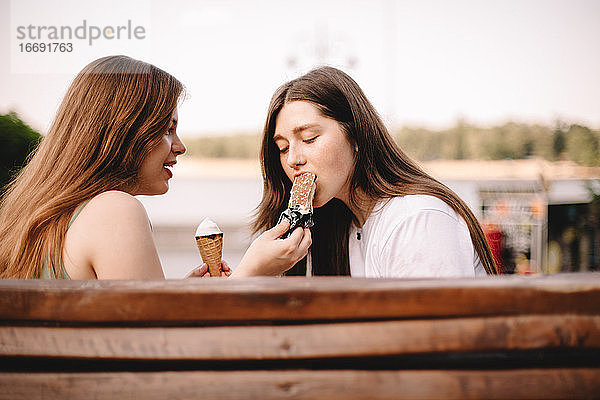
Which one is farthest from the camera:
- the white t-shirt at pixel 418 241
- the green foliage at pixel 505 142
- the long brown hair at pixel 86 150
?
the green foliage at pixel 505 142

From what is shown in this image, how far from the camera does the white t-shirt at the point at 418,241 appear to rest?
6.72 feet

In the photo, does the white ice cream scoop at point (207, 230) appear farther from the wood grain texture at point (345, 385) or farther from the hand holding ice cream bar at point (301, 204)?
the wood grain texture at point (345, 385)

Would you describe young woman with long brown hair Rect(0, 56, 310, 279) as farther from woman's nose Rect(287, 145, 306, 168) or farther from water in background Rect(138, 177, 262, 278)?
water in background Rect(138, 177, 262, 278)

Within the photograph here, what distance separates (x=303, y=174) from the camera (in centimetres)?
243

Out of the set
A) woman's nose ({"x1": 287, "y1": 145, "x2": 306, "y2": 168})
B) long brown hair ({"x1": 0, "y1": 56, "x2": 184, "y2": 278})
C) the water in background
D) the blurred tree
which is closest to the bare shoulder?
long brown hair ({"x1": 0, "y1": 56, "x2": 184, "y2": 278})

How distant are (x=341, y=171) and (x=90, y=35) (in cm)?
115

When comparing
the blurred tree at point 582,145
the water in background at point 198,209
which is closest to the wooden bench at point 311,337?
the blurred tree at point 582,145

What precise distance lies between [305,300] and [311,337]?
72 millimetres

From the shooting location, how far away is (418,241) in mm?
2098

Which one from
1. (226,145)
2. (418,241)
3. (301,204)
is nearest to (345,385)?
(418,241)

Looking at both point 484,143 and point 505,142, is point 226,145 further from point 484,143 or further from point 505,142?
point 505,142

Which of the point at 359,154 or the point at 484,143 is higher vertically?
the point at 484,143

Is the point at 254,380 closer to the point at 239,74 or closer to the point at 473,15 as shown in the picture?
the point at 239,74

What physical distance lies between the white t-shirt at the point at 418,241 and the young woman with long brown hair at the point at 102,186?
0.33 metres
